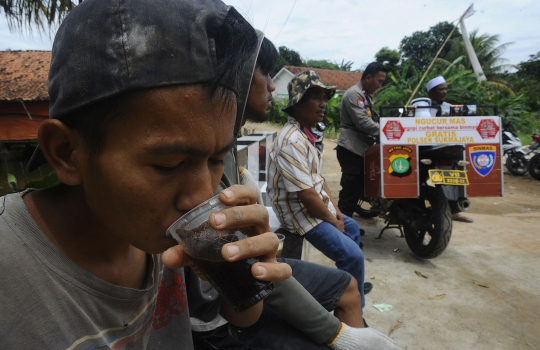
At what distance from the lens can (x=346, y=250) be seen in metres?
2.72

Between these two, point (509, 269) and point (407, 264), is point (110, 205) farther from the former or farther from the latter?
point (509, 269)

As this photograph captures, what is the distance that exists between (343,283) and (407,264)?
2659 mm

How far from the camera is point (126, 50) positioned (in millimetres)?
780

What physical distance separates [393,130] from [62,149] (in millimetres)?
3782

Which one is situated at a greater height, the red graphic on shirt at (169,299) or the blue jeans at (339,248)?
the red graphic on shirt at (169,299)

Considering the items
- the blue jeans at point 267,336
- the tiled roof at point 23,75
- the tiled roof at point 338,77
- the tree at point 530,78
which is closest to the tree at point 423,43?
the tiled roof at point 338,77

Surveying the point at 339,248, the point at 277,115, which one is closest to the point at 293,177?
the point at 339,248

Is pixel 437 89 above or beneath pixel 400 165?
above

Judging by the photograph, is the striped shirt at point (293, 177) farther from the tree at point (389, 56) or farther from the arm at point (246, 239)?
the tree at point (389, 56)

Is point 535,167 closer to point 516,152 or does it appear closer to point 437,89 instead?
point 516,152

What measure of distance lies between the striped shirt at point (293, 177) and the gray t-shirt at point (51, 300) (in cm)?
181

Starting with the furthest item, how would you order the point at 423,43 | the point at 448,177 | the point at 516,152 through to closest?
1. the point at 423,43
2. the point at 516,152
3. the point at 448,177

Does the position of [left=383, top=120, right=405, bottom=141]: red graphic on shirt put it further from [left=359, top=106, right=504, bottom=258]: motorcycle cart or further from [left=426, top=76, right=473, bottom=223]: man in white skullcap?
[left=426, top=76, right=473, bottom=223]: man in white skullcap

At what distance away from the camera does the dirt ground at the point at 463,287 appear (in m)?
2.83
